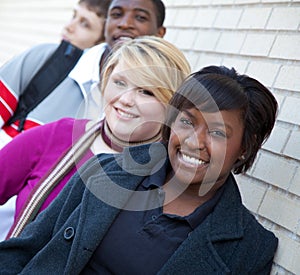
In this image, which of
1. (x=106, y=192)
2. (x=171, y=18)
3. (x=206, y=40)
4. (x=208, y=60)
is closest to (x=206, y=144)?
(x=106, y=192)

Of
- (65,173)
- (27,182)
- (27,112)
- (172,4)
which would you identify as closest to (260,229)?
(65,173)

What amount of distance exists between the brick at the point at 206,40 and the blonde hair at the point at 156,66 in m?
0.68

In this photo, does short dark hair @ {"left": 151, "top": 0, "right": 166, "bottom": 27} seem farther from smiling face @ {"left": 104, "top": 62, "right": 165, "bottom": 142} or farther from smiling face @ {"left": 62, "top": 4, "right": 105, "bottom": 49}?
smiling face @ {"left": 104, "top": 62, "right": 165, "bottom": 142}

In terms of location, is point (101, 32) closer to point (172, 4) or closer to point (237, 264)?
point (172, 4)

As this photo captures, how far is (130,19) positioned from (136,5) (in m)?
0.09

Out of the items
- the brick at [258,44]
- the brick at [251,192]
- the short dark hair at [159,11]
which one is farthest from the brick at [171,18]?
the brick at [251,192]

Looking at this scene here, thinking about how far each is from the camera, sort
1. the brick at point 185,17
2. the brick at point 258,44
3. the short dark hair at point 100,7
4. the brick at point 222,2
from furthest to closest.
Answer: the short dark hair at point 100,7
the brick at point 185,17
the brick at point 222,2
the brick at point 258,44

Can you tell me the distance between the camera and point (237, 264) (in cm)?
245

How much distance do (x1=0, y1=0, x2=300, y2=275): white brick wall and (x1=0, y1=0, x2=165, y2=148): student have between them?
0.31 meters

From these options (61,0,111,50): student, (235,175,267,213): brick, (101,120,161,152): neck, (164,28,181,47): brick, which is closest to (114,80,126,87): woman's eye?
(101,120,161,152): neck

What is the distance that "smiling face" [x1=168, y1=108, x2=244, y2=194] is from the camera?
2488 millimetres

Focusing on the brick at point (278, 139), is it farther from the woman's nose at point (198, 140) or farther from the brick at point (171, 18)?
the brick at point (171, 18)

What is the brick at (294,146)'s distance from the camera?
278 cm

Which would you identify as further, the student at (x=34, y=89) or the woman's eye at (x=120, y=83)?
the student at (x=34, y=89)
